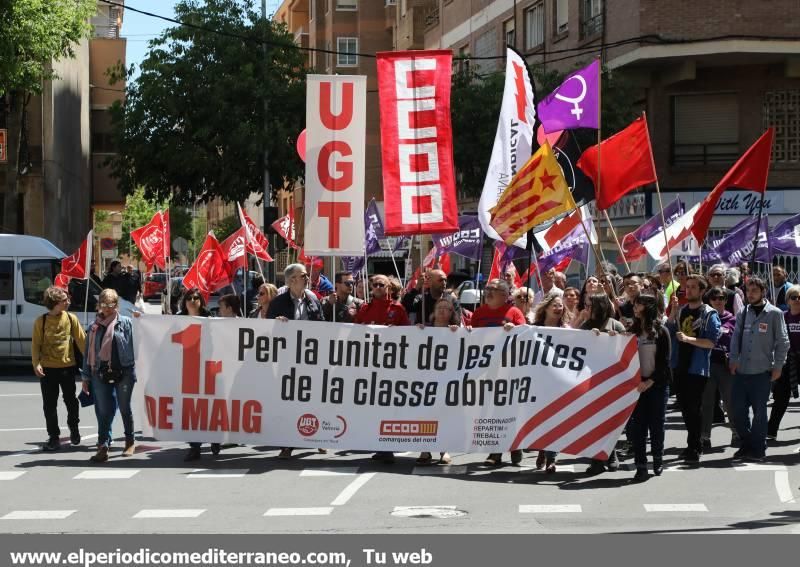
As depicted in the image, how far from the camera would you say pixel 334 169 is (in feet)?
43.4

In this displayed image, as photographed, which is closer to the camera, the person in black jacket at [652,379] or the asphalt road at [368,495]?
the asphalt road at [368,495]

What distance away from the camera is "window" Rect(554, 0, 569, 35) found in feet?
119

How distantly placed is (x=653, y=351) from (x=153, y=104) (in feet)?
98.5

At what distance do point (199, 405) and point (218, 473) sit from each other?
831mm

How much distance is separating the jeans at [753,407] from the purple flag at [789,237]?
8832mm

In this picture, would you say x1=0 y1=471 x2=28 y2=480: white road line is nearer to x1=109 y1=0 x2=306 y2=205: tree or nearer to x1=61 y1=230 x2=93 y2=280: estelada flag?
x1=61 y1=230 x2=93 y2=280: estelada flag

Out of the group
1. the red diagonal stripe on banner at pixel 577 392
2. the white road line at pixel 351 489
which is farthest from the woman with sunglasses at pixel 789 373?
the white road line at pixel 351 489

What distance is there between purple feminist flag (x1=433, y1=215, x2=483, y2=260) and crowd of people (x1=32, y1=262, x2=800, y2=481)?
7400 millimetres

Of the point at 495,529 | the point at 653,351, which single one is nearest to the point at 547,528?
the point at 495,529

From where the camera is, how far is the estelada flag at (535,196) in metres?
12.8

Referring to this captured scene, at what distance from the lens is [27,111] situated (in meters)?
38.9

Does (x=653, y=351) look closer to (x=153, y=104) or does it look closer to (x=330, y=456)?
(x=330, y=456)

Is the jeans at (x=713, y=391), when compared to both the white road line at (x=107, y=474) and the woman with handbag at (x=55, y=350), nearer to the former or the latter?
the white road line at (x=107, y=474)

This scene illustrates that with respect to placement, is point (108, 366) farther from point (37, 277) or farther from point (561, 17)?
point (561, 17)
